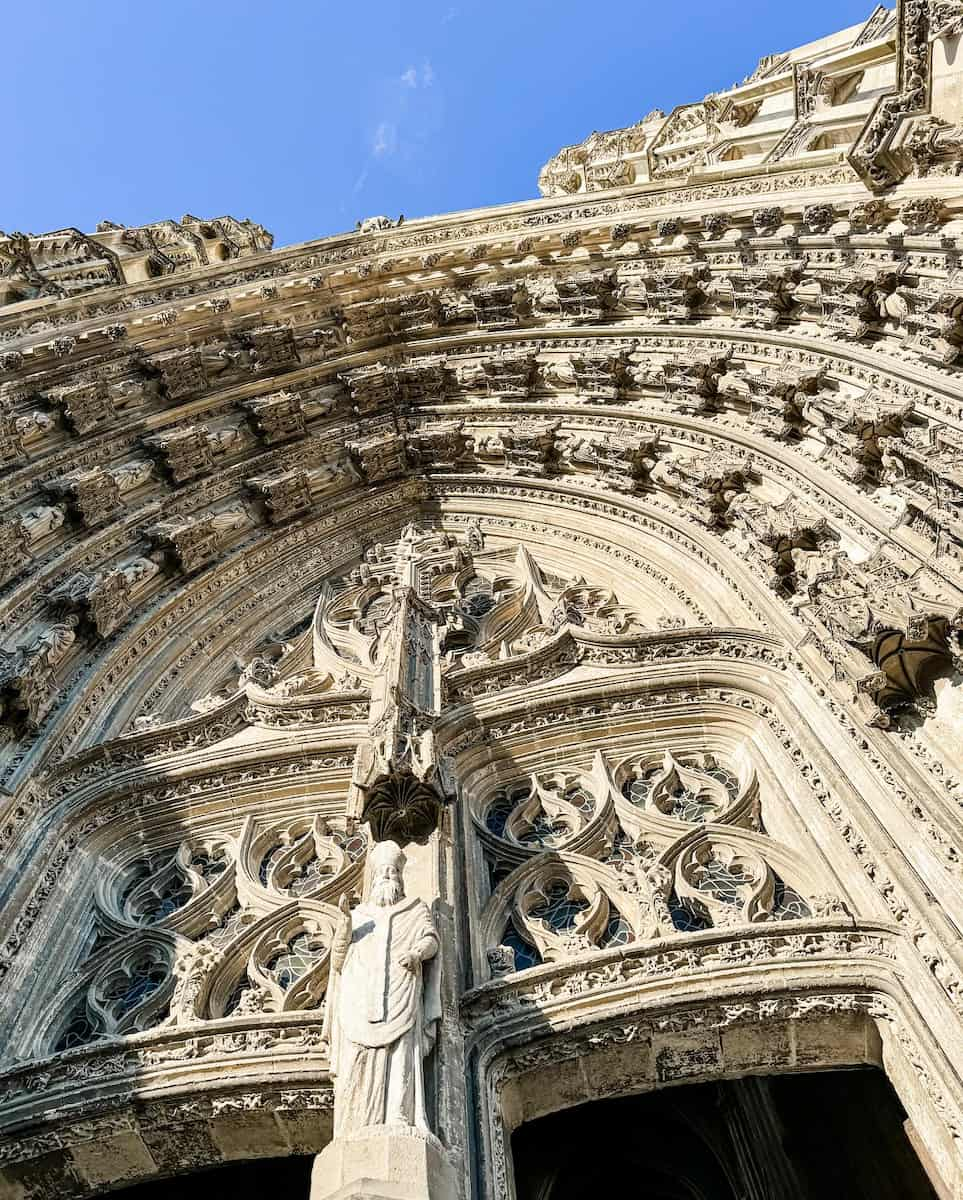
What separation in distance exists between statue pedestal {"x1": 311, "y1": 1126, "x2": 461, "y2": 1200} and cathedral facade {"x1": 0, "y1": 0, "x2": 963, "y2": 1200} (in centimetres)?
2

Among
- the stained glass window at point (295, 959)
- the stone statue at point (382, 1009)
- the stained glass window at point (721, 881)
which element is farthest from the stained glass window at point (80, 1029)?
the stained glass window at point (721, 881)

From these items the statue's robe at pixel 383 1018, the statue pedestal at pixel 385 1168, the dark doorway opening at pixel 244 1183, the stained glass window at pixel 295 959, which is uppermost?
the stained glass window at pixel 295 959

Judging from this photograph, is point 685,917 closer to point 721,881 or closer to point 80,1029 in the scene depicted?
point 721,881

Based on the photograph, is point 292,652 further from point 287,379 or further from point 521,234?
point 521,234

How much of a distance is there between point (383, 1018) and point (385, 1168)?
0.76m

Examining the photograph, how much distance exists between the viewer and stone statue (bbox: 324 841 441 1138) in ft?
13.5

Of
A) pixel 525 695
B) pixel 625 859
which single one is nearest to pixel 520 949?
pixel 625 859

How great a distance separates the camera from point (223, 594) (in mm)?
11789

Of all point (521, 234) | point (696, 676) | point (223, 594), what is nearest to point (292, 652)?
point (223, 594)

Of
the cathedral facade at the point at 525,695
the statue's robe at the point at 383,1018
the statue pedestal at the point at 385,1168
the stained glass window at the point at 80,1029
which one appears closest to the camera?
the statue pedestal at the point at 385,1168

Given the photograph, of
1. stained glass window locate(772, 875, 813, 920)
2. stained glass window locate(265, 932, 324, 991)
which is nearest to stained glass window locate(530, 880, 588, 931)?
stained glass window locate(772, 875, 813, 920)

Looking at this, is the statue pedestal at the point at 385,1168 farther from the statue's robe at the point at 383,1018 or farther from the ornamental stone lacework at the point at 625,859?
the ornamental stone lacework at the point at 625,859

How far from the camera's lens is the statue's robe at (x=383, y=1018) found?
4.12 meters

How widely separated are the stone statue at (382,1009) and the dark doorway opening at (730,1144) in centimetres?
294
